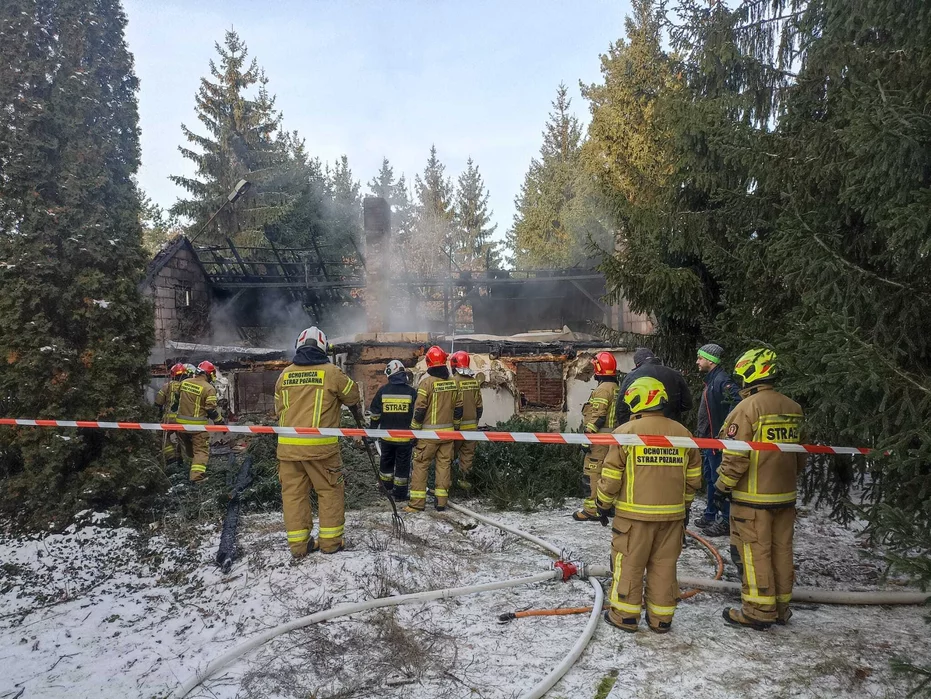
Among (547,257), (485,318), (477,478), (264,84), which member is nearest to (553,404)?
(477,478)

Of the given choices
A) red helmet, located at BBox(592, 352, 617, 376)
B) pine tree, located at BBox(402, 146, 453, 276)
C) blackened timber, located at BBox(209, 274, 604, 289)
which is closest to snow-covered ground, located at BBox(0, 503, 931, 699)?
red helmet, located at BBox(592, 352, 617, 376)

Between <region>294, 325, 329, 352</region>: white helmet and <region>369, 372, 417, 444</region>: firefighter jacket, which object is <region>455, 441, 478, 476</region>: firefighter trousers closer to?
<region>369, 372, 417, 444</region>: firefighter jacket

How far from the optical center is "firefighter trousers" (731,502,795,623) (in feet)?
12.5

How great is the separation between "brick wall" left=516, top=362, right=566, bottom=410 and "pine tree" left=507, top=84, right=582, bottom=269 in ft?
55.4

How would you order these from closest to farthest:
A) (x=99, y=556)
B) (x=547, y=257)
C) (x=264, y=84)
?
(x=99, y=556) < (x=264, y=84) < (x=547, y=257)

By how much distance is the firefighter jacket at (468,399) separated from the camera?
7.54m

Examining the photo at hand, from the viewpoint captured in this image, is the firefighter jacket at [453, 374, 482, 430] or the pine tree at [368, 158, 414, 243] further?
the pine tree at [368, 158, 414, 243]

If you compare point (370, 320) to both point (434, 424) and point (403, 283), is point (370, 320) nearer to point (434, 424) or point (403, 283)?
point (403, 283)

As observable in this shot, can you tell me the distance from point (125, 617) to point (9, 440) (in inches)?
102

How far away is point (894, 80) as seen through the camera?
360 centimetres


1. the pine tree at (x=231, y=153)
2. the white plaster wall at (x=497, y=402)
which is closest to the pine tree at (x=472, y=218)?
the pine tree at (x=231, y=153)

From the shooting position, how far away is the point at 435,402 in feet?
23.6

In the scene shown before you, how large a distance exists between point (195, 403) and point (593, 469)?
5440 millimetres

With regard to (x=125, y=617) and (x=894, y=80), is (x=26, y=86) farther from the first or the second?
(x=894, y=80)
